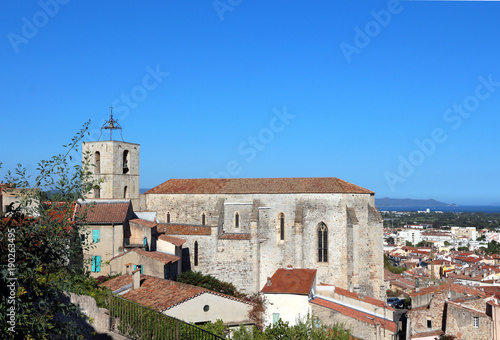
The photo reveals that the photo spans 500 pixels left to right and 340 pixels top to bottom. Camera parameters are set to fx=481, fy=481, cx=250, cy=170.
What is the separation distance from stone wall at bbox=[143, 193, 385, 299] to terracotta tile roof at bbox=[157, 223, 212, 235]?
0.35 meters

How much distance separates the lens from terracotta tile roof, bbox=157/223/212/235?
33000 mm

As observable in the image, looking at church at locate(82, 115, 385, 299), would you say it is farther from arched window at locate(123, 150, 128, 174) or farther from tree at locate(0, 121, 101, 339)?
tree at locate(0, 121, 101, 339)

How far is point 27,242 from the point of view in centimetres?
807

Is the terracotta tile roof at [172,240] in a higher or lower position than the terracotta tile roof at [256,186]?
lower

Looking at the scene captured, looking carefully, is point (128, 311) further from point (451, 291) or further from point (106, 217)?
point (451, 291)

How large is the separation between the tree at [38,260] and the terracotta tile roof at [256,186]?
82.1ft

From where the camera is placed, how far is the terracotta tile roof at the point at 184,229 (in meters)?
33.0

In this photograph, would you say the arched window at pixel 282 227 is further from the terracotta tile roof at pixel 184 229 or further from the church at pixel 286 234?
the terracotta tile roof at pixel 184 229

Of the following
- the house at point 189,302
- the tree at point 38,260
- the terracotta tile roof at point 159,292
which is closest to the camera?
the tree at point 38,260

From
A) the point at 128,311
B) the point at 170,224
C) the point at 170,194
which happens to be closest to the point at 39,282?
the point at 128,311

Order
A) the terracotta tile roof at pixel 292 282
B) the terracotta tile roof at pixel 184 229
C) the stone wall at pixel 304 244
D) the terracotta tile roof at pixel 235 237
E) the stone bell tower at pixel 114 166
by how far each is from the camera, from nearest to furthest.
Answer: the terracotta tile roof at pixel 292 282, the stone wall at pixel 304 244, the terracotta tile roof at pixel 235 237, the terracotta tile roof at pixel 184 229, the stone bell tower at pixel 114 166

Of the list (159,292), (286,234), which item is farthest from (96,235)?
(286,234)

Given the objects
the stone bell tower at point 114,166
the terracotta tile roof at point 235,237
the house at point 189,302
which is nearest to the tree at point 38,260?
the house at point 189,302

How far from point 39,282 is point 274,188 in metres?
26.6
